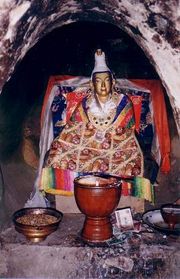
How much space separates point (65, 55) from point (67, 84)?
1.37 ft

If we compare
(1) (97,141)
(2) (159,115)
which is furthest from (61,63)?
(2) (159,115)

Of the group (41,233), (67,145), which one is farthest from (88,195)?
(67,145)

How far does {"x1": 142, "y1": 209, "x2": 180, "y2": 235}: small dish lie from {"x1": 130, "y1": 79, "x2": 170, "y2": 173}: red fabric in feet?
3.75

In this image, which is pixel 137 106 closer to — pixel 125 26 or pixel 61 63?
pixel 61 63

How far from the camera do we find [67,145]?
187 inches

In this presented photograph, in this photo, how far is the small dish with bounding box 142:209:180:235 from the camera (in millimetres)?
3619

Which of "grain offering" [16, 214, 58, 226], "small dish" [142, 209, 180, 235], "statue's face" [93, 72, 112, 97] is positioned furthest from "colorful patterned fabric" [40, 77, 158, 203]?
"grain offering" [16, 214, 58, 226]

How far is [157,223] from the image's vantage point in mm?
3994

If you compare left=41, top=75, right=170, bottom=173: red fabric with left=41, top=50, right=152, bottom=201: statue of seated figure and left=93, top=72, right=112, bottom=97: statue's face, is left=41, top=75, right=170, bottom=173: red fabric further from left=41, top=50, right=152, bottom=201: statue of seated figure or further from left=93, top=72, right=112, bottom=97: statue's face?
left=93, top=72, right=112, bottom=97: statue's face

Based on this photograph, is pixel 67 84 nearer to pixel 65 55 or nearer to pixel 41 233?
pixel 65 55

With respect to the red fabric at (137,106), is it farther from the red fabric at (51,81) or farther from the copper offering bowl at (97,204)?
the copper offering bowl at (97,204)

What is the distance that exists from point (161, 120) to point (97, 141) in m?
0.88

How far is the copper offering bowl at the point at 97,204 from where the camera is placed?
11.5ft

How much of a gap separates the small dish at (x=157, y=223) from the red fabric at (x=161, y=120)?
1142mm
